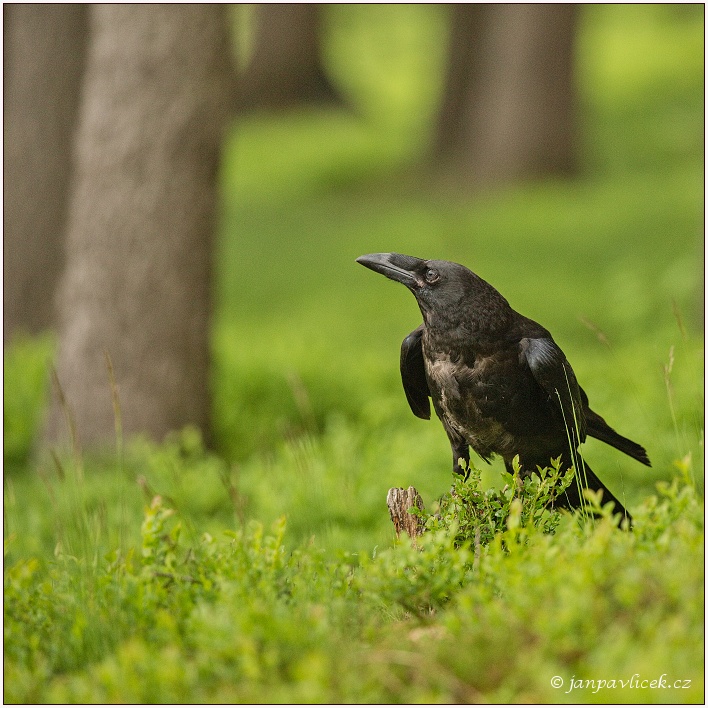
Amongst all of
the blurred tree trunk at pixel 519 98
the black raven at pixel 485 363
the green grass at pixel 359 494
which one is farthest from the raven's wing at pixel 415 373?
the blurred tree trunk at pixel 519 98

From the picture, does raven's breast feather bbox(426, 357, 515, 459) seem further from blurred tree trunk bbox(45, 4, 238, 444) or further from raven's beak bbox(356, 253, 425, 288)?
blurred tree trunk bbox(45, 4, 238, 444)

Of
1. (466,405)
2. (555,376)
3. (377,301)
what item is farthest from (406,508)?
(377,301)

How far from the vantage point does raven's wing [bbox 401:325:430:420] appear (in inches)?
140

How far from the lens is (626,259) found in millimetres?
12156

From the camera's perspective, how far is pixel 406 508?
3434mm

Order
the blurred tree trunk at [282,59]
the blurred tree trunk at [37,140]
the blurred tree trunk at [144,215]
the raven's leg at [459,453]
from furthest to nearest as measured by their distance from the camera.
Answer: the blurred tree trunk at [282,59] → the blurred tree trunk at [37,140] → the blurred tree trunk at [144,215] → the raven's leg at [459,453]

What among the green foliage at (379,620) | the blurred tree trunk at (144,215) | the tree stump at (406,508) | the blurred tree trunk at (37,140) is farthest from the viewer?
the blurred tree trunk at (37,140)

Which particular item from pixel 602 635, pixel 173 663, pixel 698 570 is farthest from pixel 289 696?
pixel 698 570

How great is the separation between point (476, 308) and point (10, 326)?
741cm

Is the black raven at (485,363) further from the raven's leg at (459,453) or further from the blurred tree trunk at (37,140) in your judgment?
the blurred tree trunk at (37,140)

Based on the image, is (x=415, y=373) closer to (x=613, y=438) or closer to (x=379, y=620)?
(x=613, y=438)

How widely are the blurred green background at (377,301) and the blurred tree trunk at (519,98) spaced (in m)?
0.65

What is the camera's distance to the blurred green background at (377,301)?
5.45m

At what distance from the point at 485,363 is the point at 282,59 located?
1944cm
